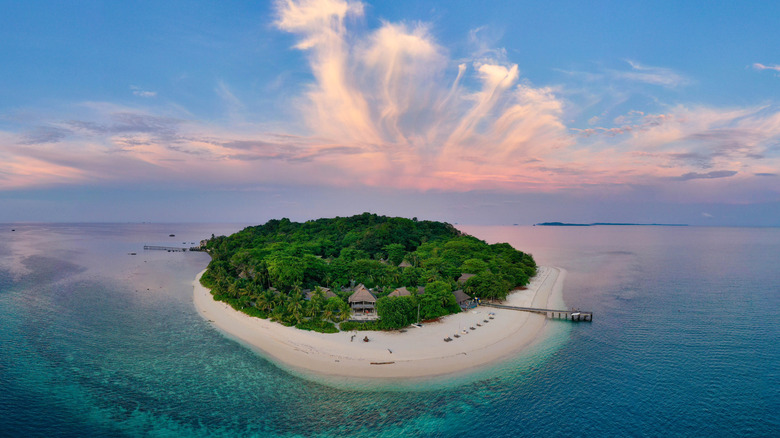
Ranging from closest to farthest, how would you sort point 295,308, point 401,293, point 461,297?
point 295,308, point 401,293, point 461,297

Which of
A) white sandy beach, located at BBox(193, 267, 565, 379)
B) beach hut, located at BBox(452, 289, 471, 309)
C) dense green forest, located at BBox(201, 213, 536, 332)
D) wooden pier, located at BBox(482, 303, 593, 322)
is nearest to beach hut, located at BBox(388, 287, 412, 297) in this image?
dense green forest, located at BBox(201, 213, 536, 332)

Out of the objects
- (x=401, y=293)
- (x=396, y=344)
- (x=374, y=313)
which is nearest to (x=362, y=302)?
(x=374, y=313)

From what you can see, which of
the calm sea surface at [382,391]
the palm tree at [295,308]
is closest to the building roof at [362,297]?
the palm tree at [295,308]

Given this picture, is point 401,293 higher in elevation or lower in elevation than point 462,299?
higher

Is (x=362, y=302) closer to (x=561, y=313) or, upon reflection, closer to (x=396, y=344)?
(x=396, y=344)

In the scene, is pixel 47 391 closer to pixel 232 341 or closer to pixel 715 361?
pixel 232 341

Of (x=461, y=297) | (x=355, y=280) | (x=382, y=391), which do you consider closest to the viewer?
(x=382, y=391)

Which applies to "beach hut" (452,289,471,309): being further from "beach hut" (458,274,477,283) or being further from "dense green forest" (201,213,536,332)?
"beach hut" (458,274,477,283)

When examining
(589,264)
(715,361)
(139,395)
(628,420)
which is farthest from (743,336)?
(589,264)
